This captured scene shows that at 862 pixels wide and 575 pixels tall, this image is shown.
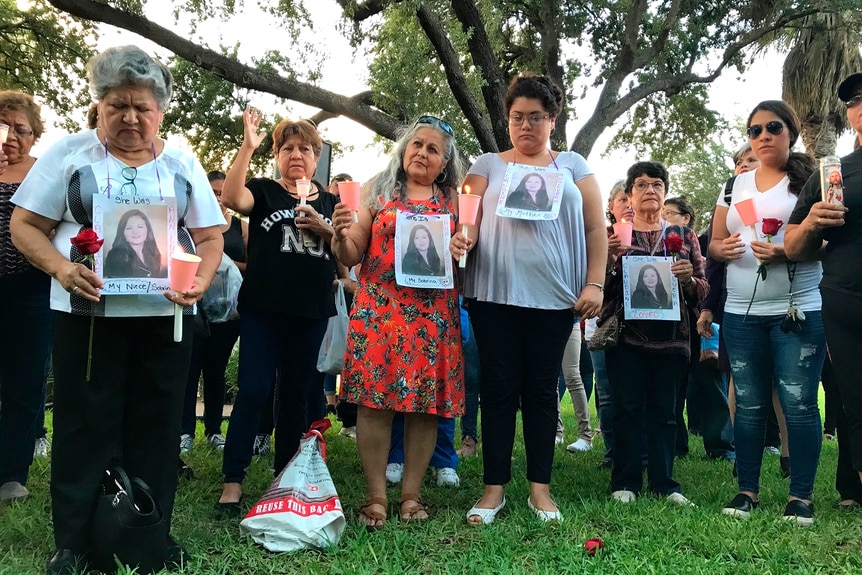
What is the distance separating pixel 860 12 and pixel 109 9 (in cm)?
1412

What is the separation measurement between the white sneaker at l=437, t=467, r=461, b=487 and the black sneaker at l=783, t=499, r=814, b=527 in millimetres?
1927

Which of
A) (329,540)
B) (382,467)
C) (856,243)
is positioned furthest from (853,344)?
(329,540)

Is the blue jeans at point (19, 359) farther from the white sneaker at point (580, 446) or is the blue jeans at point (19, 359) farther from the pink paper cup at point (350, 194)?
the white sneaker at point (580, 446)

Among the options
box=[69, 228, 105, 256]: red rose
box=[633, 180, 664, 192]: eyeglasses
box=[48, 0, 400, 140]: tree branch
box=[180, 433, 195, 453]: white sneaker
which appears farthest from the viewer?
box=[48, 0, 400, 140]: tree branch

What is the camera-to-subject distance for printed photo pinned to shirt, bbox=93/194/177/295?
2.65 m

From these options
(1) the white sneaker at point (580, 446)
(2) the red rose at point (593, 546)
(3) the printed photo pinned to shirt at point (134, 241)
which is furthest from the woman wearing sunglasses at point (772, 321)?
(3) the printed photo pinned to shirt at point (134, 241)

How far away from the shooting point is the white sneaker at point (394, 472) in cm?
457

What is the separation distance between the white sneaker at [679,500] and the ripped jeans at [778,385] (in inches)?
12.4

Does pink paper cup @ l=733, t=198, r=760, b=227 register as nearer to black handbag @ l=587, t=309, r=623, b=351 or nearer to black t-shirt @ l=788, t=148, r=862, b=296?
black t-shirt @ l=788, t=148, r=862, b=296

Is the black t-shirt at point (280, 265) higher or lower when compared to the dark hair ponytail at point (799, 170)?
lower

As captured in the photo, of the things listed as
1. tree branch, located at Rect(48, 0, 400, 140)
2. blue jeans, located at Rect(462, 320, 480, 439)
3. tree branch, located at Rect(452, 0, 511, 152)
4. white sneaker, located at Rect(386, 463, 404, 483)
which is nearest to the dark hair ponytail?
blue jeans, located at Rect(462, 320, 480, 439)

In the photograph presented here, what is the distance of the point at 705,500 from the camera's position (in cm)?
408

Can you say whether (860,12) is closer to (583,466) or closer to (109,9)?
(583,466)

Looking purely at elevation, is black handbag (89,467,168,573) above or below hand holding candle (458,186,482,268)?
below
